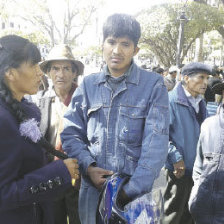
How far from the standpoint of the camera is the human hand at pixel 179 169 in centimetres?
287

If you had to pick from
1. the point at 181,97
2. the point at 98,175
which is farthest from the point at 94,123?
the point at 181,97

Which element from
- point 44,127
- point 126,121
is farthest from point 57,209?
point 126,121

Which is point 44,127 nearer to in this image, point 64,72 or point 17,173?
point 64,72

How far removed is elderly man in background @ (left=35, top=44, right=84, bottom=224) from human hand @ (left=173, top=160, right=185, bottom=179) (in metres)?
1.05

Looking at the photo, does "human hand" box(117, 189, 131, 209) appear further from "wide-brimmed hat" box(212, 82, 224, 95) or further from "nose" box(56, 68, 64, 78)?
"nose" box(56, 68, 64, 78)

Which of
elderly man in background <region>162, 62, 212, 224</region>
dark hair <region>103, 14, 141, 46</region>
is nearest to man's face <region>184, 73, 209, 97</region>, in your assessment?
elderly man in background <region>162, 62, 212, 224</region>

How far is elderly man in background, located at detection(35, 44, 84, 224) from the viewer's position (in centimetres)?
256

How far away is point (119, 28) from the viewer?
5.93 feet

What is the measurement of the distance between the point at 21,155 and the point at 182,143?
187 centimetres

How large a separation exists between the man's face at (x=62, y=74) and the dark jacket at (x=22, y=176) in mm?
1133

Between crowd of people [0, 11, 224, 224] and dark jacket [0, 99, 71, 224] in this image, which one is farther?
crowd of people [0, 11, 224, 224]

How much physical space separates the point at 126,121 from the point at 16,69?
734mm

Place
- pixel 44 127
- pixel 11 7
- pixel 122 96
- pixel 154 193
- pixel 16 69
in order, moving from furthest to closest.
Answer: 1. pixel 11 7
2. pixel 44 127
3. pixel 122 96
4. pixel 154 193
5. pixel 16 69

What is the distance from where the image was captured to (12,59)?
159 cm
